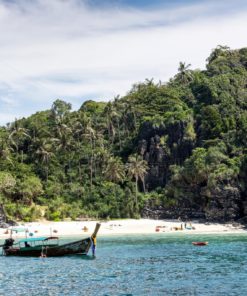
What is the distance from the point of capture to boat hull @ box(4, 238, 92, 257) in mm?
49609

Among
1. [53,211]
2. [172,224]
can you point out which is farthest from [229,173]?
[53,211]

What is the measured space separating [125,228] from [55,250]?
111 feet

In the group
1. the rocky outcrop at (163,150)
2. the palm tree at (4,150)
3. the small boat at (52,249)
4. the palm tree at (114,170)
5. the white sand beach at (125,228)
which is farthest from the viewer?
the rocky outcrop at (163,150)

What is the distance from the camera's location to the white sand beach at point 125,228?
7831cm

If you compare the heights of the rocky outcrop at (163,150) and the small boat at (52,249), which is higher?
the rocky outcrop at (163,150)

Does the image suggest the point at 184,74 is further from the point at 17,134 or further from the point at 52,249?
the point at 52,249

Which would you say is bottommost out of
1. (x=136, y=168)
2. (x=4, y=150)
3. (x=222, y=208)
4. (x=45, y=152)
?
(x=222, y=208)

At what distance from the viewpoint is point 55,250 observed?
50.6 m

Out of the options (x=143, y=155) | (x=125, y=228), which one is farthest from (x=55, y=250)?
(x=143, y=155)

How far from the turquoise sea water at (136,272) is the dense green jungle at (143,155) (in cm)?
3361

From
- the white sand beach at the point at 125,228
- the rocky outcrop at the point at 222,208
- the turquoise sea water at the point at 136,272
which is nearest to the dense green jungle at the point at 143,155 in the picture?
the rocky outcrop at the point at 222,208

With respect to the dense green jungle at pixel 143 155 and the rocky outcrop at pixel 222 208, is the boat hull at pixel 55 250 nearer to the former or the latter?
the dense green jungle at pixel 143 155

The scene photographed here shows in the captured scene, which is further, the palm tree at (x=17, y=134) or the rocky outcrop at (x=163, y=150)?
the palm tree at (x=17, y=134)

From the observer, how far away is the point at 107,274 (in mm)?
37750
